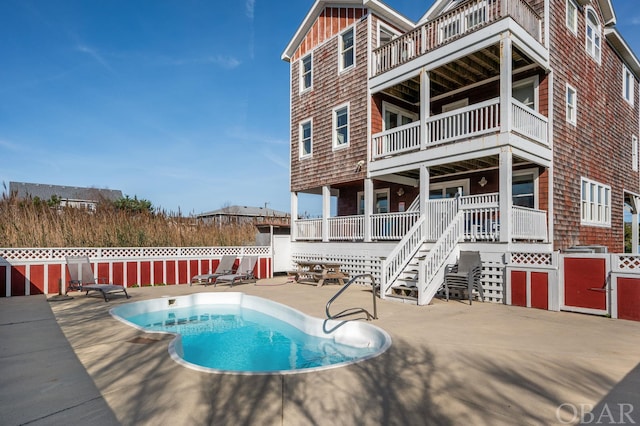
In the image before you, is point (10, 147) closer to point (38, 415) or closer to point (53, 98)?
point (53, 98)

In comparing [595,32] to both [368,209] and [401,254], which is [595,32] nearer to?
[368,209]

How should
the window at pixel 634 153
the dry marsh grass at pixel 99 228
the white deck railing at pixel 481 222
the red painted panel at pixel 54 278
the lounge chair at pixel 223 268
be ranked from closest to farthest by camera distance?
the white deck railing at pixel 481 222 → the red painted panel at pixel 54 278 → the dry marsh grass at pixel 99 228 → the lounge chair at pixel 223 268 → the window at pixel 634 153

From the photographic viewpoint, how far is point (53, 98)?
19266mm

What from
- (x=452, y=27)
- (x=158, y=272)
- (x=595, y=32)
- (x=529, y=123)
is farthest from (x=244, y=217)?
(x=595, y=32)

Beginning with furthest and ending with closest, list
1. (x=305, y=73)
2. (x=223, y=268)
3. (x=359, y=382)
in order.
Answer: (x=305, y=73) < (x=223, y=268) < (x=359, y=382)

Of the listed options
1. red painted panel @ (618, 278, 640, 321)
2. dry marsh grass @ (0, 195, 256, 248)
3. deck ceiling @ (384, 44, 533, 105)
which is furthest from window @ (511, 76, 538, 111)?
dry marsh grass @ (0, 195, 256, 248)

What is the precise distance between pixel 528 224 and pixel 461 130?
3.24m

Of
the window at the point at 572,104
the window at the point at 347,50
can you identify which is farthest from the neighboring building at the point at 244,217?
the window at the point at 572,104

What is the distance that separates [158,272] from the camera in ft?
42.2

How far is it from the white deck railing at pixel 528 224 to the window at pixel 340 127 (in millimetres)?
6887

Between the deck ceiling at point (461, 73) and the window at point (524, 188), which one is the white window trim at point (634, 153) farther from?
the deck ceiling at point (461, 73)

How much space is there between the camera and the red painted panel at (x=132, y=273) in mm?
12195

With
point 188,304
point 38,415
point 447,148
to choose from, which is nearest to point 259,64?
point 447,148

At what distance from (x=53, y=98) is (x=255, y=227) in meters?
12.7
